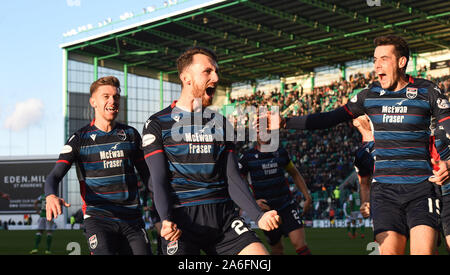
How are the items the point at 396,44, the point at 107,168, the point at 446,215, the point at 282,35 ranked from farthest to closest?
the point at 282,35, the point at 446,215, the point at 107,168, the point at 396,44

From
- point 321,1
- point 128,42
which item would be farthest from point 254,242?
point 128,42

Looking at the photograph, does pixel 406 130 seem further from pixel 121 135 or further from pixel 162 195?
pixel 121 135

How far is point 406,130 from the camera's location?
19.5 feet

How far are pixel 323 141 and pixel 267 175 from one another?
Result: 32.6 m

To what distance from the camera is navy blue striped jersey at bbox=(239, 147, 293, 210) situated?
10.5 metres

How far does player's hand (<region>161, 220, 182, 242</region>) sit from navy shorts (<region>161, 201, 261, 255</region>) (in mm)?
246

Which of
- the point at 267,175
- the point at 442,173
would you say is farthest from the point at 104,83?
the point at 267,175

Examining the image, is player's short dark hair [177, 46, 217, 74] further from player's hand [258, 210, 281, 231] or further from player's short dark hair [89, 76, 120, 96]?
player's short dark hair [89, 76, 120, 96]

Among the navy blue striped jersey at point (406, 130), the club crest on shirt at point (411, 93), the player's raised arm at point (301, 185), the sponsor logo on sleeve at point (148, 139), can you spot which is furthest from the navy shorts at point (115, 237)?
the player's raised arm at point (301, 185)

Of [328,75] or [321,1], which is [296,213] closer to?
[321,1]

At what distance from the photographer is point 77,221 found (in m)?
46.9

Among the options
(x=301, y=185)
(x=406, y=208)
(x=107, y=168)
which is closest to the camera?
(x=406, y=208)

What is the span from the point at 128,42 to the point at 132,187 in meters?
40.5

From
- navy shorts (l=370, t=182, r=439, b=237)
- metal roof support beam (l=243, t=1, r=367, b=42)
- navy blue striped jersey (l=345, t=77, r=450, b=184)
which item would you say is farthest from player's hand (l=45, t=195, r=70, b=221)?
metal roof support beam (l=243, t=1, r=367, b=42)
